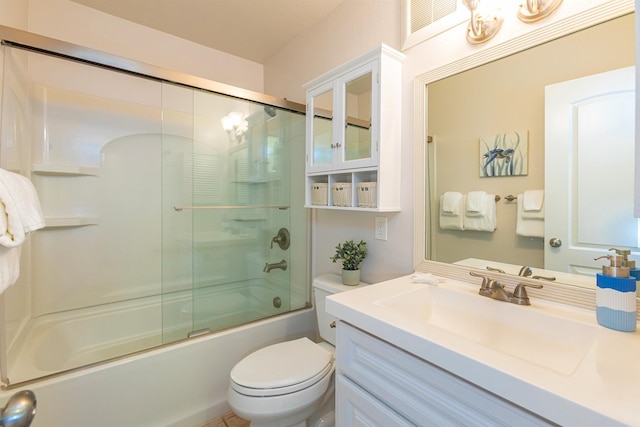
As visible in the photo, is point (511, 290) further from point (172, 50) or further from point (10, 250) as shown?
point (172, 50)

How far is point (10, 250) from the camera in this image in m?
0.84

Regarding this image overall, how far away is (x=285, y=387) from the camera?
1.13 m

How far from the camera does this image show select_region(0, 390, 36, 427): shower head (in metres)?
0.43

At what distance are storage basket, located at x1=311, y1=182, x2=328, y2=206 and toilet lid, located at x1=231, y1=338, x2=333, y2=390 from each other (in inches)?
29.6

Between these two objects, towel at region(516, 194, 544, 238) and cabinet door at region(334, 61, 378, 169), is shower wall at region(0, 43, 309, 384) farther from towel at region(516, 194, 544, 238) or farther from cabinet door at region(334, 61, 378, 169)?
towel at region(516, 194, 544, 238)

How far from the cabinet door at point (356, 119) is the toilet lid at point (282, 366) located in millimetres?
923

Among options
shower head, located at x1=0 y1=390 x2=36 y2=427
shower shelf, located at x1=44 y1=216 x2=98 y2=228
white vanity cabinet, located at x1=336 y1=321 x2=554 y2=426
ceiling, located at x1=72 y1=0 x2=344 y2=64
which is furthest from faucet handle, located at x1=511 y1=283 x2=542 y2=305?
shower shelf, located at x1=44 y1=216 x2=98 y2=228

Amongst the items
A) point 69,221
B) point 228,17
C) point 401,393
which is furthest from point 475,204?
point 69,221

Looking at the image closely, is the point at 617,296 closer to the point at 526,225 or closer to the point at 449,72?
the point at 526,225

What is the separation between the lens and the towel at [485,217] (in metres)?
1.11

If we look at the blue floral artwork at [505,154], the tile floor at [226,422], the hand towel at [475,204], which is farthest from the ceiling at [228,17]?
the tile floor at [226,422]

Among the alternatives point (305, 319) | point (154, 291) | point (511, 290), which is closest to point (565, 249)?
point (511, 290)

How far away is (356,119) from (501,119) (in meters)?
0.63

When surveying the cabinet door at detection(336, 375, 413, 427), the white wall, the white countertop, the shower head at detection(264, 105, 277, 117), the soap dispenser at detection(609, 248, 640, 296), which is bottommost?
the cabinet door at detection(336, 375, 413, 427)
